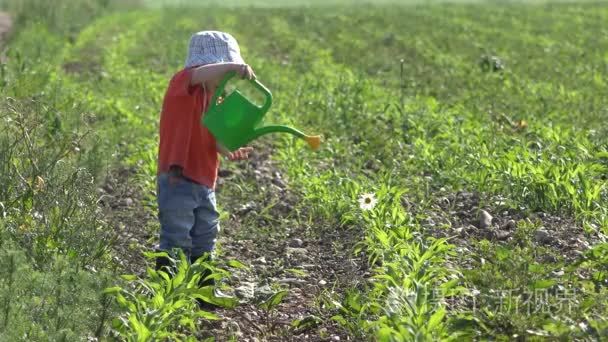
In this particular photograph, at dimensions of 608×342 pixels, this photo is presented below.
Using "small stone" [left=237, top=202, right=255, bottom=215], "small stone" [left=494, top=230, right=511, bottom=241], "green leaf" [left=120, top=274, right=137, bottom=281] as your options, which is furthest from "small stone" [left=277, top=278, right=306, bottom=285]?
"small stone" [left=237, top=202, right=255, bottom=215]

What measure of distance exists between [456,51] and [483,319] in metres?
14.3

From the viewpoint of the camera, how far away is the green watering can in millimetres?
5578

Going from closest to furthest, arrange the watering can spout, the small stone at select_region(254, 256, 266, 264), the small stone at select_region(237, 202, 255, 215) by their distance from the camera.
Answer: the watering can spout < the small stone at select_region(254, 256, 266, 264) < the small stone at select_region(237, 202, 255, 215)

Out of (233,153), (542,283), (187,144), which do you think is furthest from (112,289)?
(542,283)

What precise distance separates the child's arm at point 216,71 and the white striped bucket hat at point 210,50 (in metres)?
0.07

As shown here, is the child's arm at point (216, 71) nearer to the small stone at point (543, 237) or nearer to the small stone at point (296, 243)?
the small stone at point (296, 243)

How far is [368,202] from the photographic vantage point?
20.6ft

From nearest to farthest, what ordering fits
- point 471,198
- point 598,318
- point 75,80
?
1. point 598,318
2. point 471,198
3. point 75,80

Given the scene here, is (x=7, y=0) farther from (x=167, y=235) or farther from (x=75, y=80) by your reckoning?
(x=167, y=235)

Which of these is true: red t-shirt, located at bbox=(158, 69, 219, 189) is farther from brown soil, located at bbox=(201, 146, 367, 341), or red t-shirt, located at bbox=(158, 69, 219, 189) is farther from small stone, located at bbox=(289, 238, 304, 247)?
small stone, located at bbox=(289, 238, 304, 247)

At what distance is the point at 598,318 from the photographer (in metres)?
4.57

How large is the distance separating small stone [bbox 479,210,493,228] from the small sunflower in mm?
692

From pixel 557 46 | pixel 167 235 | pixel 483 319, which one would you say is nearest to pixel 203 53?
pixel 167 235

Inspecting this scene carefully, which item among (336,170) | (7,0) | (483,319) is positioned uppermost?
(483,319)
